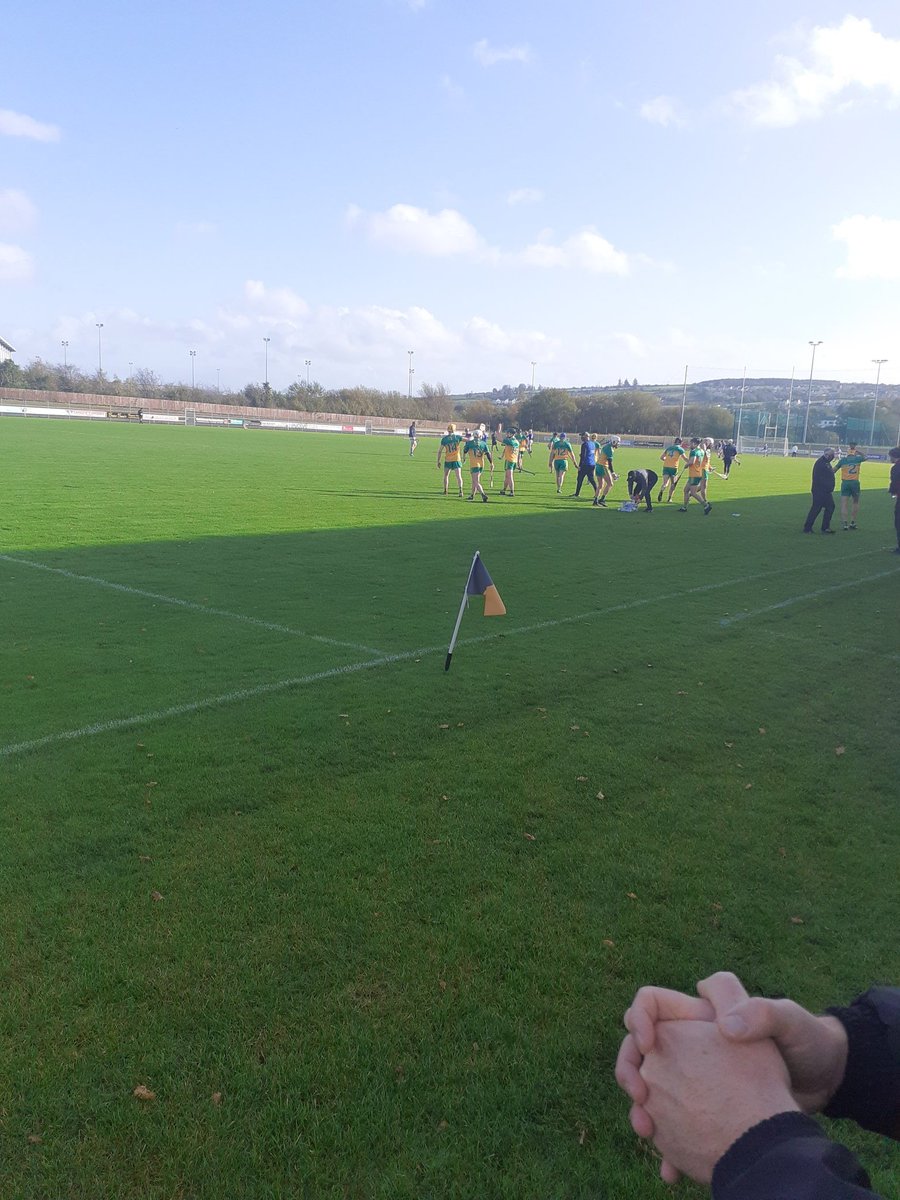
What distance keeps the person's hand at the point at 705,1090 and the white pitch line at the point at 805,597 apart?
913cm

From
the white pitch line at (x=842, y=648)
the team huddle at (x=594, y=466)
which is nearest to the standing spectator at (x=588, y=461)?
the team huddle at (x=594, y=466)

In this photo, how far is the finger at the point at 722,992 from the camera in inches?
44.5

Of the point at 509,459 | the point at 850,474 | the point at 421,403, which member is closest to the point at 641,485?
the point at 509,459

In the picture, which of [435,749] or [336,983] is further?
[435,749]

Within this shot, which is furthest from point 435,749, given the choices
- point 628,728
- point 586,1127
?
point 586,1127

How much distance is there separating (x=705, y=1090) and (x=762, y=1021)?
0.12 metres

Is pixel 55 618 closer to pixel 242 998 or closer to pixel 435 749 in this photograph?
pixel 435 749

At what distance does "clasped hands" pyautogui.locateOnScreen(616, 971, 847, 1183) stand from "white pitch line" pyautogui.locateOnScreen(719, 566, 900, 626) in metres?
9.10

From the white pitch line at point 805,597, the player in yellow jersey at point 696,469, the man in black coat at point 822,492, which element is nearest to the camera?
the white pitch line at point 805,597

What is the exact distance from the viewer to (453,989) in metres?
3.29

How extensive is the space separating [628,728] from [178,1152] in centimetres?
431

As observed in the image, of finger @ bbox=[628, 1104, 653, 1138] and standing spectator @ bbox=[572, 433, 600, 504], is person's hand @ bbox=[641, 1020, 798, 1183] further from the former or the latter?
standing spectator @ bbox=[572, 433, 600, 504]

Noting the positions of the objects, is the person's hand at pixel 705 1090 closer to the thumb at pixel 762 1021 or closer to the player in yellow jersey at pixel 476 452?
the thumb at pixel 762 1021

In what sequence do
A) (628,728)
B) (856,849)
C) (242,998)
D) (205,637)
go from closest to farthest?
(242,998) → (856,849) → (628,728) → (205,637)
